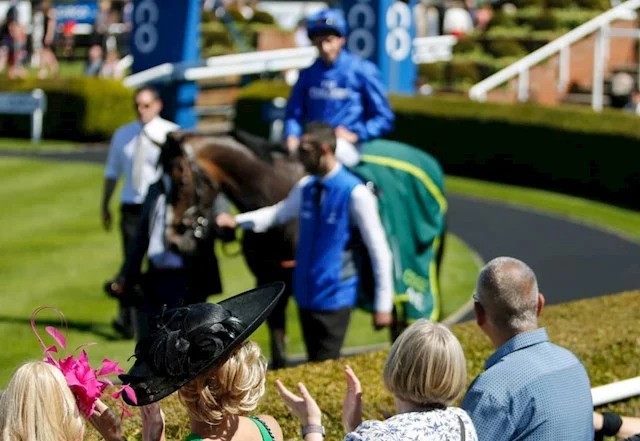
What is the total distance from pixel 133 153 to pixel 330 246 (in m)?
2.19

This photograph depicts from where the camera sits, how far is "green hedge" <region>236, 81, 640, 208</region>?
52.3 feet

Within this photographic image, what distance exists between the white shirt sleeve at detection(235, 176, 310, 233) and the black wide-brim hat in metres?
3.29

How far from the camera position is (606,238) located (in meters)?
13.4

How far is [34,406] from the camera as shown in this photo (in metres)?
3.26

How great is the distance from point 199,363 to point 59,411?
1.30ft

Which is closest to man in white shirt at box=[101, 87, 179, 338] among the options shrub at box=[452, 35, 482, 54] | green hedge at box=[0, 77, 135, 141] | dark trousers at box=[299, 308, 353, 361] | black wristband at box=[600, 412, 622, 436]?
dark trousers at box=[299, 308, 353, 361]

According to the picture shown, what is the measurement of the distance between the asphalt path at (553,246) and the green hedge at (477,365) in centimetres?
334

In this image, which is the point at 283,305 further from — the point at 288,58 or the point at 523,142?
the point at 288,58

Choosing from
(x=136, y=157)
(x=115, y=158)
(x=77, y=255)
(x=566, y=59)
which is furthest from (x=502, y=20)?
(x=136, y=157)

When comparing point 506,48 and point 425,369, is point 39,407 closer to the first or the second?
point 425,369

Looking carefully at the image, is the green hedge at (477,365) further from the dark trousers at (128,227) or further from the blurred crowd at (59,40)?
the blurred crowd at (59,40)

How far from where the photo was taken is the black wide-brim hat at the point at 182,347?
3512 millimetres

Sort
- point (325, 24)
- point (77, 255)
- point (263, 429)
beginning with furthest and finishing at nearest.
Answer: point (77, 255)
point (325, 24)
point (263, 429)

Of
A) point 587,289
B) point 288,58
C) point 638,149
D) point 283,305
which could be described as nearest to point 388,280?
point 283,305
